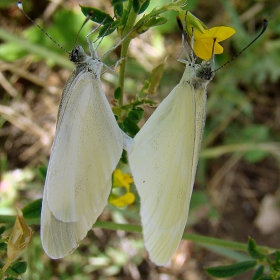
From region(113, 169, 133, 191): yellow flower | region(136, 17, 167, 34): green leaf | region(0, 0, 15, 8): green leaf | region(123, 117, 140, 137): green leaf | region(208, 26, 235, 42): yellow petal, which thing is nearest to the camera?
region(136, 17, 167, 34): green leaf

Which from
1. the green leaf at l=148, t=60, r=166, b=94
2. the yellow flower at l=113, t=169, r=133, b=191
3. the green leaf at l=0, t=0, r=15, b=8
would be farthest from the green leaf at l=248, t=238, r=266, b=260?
the green leaf at l=0, t=0, r=15, b=8

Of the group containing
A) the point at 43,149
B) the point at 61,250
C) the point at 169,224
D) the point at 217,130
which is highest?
the point at 61,250

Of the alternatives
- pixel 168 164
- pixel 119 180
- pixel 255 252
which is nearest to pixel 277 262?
pixel 255 252

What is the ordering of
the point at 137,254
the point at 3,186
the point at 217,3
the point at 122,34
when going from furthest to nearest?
the point at 217,3 → the point at 137,254 → the point at 3,186 → the point at 122,34

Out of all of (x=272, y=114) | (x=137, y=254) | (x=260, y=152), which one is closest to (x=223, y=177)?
(x=260, y=152)

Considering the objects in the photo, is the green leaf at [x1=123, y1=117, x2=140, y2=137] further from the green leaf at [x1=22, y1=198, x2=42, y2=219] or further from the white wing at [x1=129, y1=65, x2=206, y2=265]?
the green leaf at [x1=22, y1=198, x2=42, y2=219]

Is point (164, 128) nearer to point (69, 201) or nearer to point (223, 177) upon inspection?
point (69, 201)
